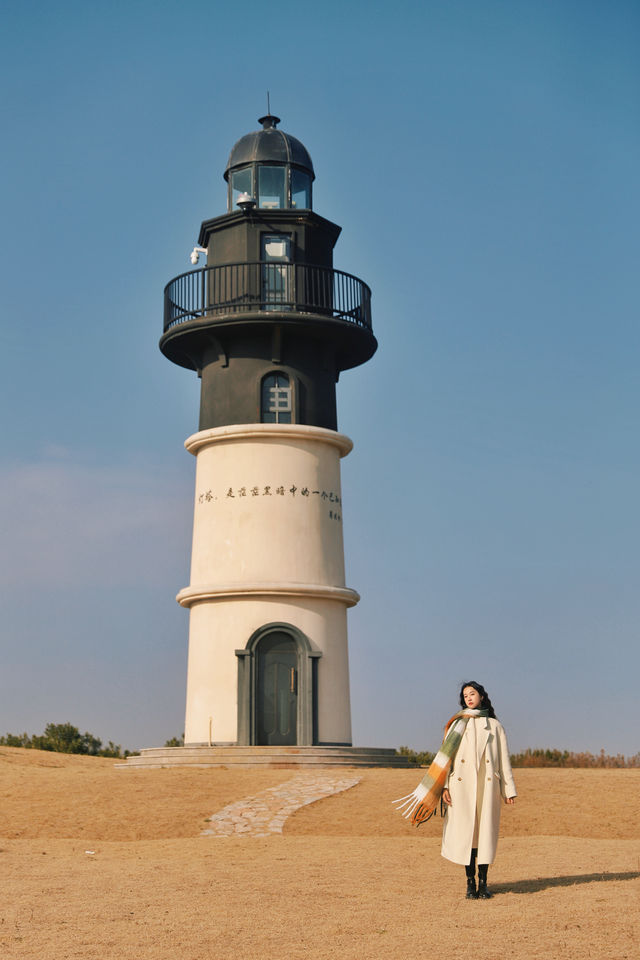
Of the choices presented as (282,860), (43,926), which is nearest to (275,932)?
(43,926)

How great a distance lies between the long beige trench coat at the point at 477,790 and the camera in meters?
11.0

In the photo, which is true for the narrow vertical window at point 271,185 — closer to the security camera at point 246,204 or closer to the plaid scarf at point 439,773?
the security camera at point 246,204

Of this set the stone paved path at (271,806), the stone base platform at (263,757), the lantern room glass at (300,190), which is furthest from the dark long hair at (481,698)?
the lantern room glass at (300,190)

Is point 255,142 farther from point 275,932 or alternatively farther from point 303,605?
point 275,932

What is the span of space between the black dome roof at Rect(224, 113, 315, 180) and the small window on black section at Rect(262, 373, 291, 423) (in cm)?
568

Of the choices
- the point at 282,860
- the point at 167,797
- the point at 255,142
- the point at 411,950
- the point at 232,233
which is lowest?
the point at 411,950

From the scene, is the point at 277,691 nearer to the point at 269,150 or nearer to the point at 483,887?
the point at 269,150

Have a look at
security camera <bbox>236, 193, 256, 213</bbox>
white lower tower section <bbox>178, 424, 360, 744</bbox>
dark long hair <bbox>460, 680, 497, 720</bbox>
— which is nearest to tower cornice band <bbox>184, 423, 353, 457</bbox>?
white lower tower section <bbox>178, 424, 360, 744</bbox>

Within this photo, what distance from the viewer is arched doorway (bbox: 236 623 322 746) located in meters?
25.8

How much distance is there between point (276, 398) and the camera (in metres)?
27.8

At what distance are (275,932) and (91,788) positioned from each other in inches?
414

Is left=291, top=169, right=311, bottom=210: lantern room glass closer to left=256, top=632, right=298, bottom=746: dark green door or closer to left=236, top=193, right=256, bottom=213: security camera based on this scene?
left=236, top=193, right=256, bottom=213: security camera

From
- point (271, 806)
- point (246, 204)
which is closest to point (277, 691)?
point (271, 806)

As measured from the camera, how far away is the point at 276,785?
19.9 metres
